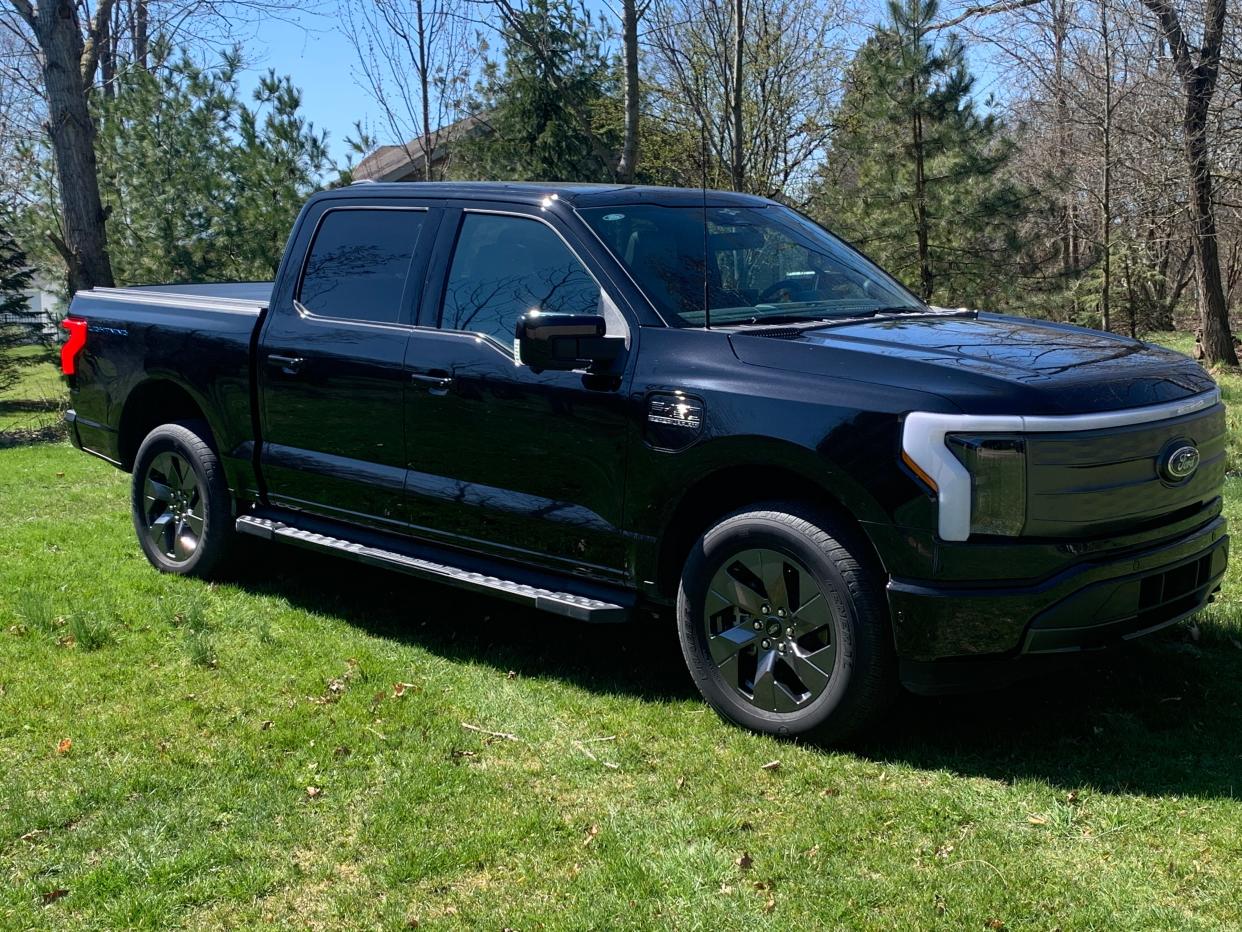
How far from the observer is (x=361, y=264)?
584cm

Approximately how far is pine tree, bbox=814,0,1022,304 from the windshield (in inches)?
484

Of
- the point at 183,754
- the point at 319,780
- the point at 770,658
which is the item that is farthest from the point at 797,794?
the point at 183,754

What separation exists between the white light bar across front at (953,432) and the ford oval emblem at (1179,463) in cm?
41

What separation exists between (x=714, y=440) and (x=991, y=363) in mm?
963

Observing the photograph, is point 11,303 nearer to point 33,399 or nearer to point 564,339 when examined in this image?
point 33,399

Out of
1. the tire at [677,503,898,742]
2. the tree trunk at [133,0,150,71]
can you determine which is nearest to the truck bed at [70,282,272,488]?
the tire at [677,503,898,742]

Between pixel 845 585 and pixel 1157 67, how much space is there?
1490cm

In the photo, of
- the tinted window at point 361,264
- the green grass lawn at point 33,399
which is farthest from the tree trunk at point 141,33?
the tinted window at point 361,264

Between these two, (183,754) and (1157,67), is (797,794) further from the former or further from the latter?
(1157,67)

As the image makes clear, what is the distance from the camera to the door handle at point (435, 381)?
17.0 feet

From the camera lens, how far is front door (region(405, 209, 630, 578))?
4750 mm

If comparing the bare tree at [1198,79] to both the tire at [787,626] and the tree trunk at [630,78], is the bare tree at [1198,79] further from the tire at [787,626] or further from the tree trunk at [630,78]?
the tire at [787,626]

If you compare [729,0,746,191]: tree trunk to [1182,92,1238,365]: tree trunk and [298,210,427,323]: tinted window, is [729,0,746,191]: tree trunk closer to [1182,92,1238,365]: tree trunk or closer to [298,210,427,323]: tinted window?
[298,210,427,323]: tinted window

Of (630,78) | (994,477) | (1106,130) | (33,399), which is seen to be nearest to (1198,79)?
(1106,130)
